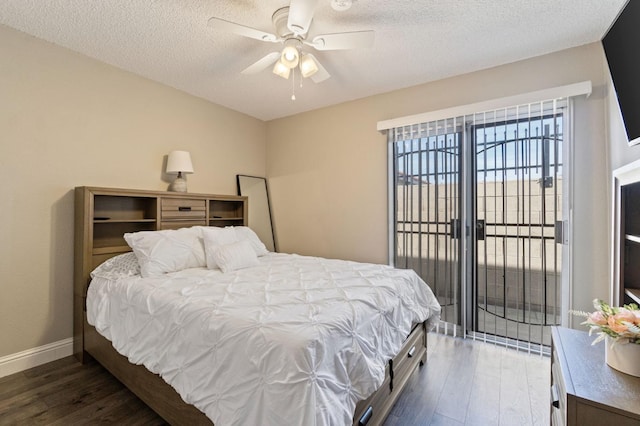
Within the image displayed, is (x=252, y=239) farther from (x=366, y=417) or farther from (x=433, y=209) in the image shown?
(x=366, y=417)

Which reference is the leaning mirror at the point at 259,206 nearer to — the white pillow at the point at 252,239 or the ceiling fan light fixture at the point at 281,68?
the white pillow at the point at 252,239

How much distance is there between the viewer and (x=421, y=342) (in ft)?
7.59

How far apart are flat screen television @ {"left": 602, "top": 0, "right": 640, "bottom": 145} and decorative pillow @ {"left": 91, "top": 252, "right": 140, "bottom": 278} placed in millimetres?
3334

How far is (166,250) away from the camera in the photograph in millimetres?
2418

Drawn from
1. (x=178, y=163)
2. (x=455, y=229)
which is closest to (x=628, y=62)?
(x=455, y=229)

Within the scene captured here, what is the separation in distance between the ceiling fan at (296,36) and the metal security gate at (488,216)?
57.6 inches

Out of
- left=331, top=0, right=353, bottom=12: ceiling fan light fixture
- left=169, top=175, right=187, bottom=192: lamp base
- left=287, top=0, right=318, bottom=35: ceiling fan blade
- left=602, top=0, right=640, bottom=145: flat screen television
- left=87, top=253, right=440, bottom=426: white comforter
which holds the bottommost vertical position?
left=87, top=253, right=440, bottom=426: white comforter

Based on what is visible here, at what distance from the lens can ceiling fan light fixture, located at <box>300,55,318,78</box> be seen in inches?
82.8

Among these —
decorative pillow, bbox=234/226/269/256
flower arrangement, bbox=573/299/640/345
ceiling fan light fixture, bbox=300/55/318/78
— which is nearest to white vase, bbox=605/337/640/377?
flower arrangement, bbox=573/299/640/345

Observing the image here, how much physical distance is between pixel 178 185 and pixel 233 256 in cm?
115

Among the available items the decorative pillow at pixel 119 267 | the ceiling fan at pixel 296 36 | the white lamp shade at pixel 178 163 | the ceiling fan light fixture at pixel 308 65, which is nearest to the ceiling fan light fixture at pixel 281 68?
the ceiling fan at pixel 296 36

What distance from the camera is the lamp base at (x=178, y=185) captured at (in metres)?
3.10

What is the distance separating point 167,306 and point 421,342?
1.88 m

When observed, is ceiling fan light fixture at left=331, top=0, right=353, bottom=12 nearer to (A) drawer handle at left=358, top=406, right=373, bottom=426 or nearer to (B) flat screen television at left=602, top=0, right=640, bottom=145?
(B) flat screen television at left=602, top=0, right=640, bottom=145
